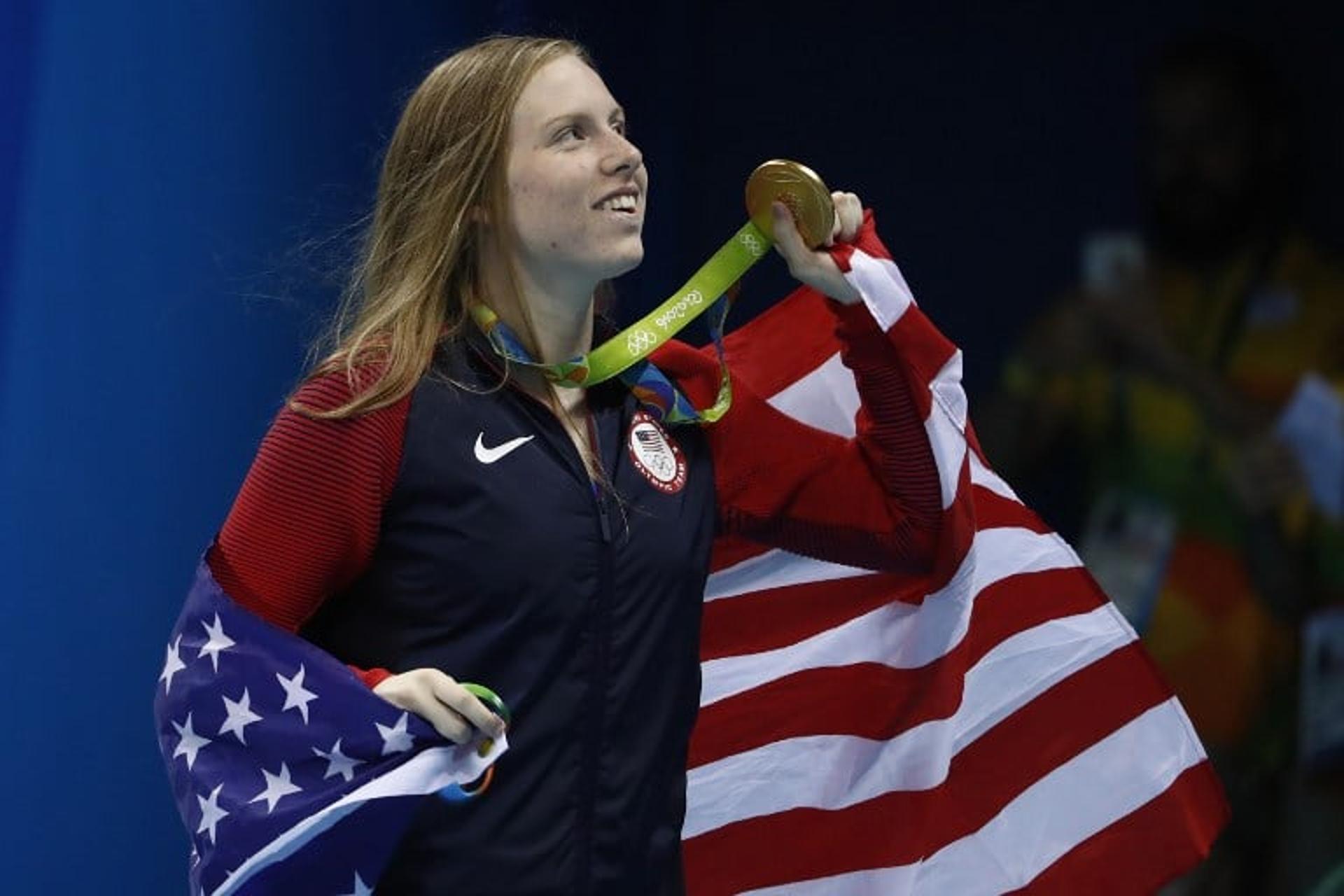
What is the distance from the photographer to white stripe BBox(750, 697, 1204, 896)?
2.38 meters

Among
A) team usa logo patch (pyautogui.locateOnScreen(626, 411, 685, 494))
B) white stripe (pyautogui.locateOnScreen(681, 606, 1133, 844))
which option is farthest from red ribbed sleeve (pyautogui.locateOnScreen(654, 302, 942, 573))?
white stripe (pyautogui.locateOnScreen(681, 606, 1133, 844))

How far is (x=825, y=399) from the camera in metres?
2.25

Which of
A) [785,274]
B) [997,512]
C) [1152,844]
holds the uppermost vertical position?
[785,274]

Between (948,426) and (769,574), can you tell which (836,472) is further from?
(769,574)

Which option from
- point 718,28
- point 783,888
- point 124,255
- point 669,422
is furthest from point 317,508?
point 718,28

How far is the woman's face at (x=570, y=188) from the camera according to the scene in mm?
1872

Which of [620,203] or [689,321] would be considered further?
[689,321]

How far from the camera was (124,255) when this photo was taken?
2.65 m

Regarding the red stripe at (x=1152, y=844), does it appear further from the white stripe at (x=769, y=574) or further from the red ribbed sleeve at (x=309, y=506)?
the red ribbed sleeve at (x=309, y=506)

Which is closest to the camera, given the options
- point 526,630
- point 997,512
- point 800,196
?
point 526,630

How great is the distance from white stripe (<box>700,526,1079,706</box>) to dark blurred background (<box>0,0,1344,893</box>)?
66cm

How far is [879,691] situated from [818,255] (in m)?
0.56

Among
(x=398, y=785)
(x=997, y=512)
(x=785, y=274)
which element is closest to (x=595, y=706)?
(x=398, y=785)

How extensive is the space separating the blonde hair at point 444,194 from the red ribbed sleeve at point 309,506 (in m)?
0.12
